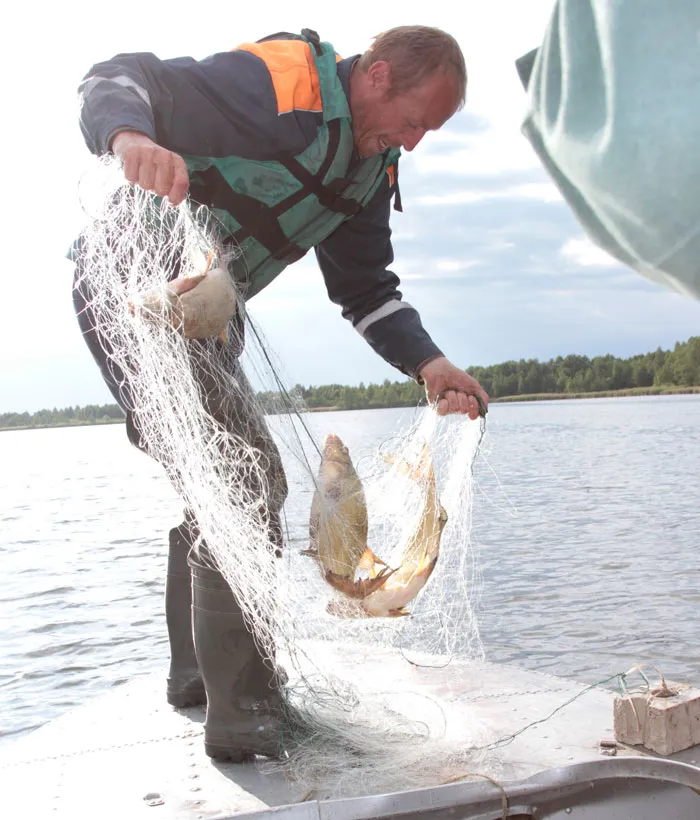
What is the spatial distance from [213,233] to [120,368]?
1.72 ft

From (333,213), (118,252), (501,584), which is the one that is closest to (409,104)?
(333,213)

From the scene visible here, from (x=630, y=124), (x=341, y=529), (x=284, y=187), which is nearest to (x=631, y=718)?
(x=341, y=529)

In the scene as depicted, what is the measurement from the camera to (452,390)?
3.30 meters

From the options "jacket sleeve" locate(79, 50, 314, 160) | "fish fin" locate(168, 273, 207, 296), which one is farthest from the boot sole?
"jacket sleeve" locate(79, 50, 314, 160)

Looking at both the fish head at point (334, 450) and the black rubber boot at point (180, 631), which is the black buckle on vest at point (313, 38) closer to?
the fish head at point (334, 450)

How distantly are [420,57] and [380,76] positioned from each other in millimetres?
137

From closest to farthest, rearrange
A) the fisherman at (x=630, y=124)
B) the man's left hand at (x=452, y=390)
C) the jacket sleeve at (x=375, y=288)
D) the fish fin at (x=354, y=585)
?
the fisherman at (x=630, y=124), the fish fin at (x=354, y=585), the man's left hand at (x=452, y=390), the jacket sleeve at (x=375, y=288)

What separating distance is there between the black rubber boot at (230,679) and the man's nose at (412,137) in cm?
146

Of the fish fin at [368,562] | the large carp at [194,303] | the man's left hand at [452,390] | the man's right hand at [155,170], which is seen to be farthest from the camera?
the man's left hand at [452,390]

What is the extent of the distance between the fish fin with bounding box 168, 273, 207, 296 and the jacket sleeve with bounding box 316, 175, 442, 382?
38.8 inches

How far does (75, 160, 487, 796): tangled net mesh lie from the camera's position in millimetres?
2697

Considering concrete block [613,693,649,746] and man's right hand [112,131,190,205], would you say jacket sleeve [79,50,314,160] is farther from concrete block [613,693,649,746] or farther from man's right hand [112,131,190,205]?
concrete block [613,693,649,746]

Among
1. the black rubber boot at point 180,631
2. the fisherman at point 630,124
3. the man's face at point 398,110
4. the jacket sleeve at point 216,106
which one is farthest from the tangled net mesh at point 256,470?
the fisherman at point 630,124

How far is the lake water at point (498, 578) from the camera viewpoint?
5.86m
